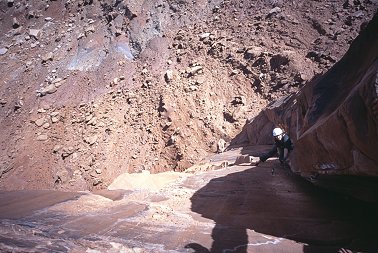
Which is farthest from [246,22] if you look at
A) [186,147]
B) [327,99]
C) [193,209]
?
[193,209]

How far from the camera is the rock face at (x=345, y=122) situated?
273 centimetres

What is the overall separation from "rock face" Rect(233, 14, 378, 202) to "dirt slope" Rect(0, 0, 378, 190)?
5.80m

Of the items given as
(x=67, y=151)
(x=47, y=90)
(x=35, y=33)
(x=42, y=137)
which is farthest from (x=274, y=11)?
(x=35, y=33)

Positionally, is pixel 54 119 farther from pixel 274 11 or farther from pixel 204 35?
pixel 274 11

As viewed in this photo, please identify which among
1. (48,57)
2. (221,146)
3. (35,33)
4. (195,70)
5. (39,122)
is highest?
(35,33)

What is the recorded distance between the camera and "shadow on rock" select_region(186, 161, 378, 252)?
3549 millimetres

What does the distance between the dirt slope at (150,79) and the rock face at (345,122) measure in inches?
228

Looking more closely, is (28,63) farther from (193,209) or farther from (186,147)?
(193,209)

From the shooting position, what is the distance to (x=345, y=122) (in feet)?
10.1

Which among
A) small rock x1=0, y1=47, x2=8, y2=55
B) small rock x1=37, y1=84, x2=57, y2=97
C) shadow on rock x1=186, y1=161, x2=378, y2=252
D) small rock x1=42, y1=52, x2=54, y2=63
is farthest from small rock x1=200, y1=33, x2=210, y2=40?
small rock x1=0, y1=47, x2=8, y2=55

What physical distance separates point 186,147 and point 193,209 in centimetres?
565

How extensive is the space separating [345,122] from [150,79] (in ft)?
A: 33.8

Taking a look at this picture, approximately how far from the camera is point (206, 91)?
→ 38.9 ft

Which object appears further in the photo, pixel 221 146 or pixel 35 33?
pixel 35 33
